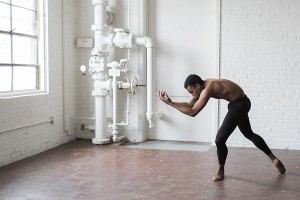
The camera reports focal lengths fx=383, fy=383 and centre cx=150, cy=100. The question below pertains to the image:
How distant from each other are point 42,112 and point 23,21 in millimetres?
1479

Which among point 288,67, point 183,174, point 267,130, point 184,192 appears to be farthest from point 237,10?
point 184,192

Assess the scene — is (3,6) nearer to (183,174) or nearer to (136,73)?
(136,73)

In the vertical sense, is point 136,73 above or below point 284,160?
above

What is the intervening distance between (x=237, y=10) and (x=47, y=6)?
3177mm

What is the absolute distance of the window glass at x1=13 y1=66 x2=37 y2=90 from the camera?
5.83 metres

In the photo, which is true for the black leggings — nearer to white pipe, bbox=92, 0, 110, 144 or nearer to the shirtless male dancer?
the shirtless male dancer

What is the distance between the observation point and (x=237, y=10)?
6410 mm

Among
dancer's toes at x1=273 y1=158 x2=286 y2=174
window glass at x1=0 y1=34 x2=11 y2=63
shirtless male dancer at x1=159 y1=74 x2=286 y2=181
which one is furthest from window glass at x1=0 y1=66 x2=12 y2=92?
dancer's toes at x1=273 y1=158 x2=286 y2=174

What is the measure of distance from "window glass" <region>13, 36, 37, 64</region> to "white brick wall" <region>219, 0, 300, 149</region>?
315cm

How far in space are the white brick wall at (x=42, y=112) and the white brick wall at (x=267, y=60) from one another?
285 centimetres

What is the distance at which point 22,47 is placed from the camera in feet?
19.6

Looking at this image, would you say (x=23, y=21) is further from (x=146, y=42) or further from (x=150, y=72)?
(x=150, y=72)

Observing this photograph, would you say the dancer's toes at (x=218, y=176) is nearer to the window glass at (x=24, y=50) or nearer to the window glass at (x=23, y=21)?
the window glass at (x=24, y=50)

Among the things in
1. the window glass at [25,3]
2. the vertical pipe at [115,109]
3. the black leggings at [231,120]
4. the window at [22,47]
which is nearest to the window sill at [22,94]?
the window at [22,47]
